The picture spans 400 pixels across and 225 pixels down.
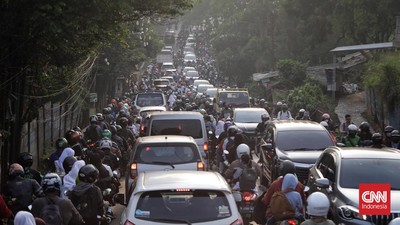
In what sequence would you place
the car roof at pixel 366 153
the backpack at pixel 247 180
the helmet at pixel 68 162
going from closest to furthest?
the car roof at pixel 366 153, the helmet at pixel 68 162, the backpack at pixel 247 180

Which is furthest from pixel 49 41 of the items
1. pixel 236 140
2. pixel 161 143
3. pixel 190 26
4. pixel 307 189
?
pixel 190 26

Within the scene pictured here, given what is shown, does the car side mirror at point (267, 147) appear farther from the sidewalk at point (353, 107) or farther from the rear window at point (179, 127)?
the sidewalk at point (353, 107)

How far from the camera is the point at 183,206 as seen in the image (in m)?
9.38

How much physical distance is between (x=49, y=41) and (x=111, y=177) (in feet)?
10.8

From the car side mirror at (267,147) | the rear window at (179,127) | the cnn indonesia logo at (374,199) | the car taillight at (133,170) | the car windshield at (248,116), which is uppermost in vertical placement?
the car windshield at (248,116)

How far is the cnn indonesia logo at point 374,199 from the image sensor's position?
11.3 meters

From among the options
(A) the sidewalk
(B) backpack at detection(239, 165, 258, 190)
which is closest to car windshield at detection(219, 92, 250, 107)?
(A) the sidewalk

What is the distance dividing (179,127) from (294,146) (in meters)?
2.83

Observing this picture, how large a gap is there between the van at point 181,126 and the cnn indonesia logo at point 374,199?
25.7 ft

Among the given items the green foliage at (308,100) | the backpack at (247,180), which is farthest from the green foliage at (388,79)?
the backpack at (247,180)

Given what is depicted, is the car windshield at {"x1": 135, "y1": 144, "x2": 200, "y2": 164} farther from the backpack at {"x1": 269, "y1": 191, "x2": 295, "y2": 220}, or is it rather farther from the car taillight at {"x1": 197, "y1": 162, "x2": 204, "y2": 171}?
the backpack at {"x1": 269, "y1": 191, "x2": 295, "y2": 220}

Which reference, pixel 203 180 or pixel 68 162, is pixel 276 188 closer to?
pixel 203 180

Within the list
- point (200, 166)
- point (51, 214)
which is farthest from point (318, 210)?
point (200, 166)

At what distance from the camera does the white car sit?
925 centimetres
